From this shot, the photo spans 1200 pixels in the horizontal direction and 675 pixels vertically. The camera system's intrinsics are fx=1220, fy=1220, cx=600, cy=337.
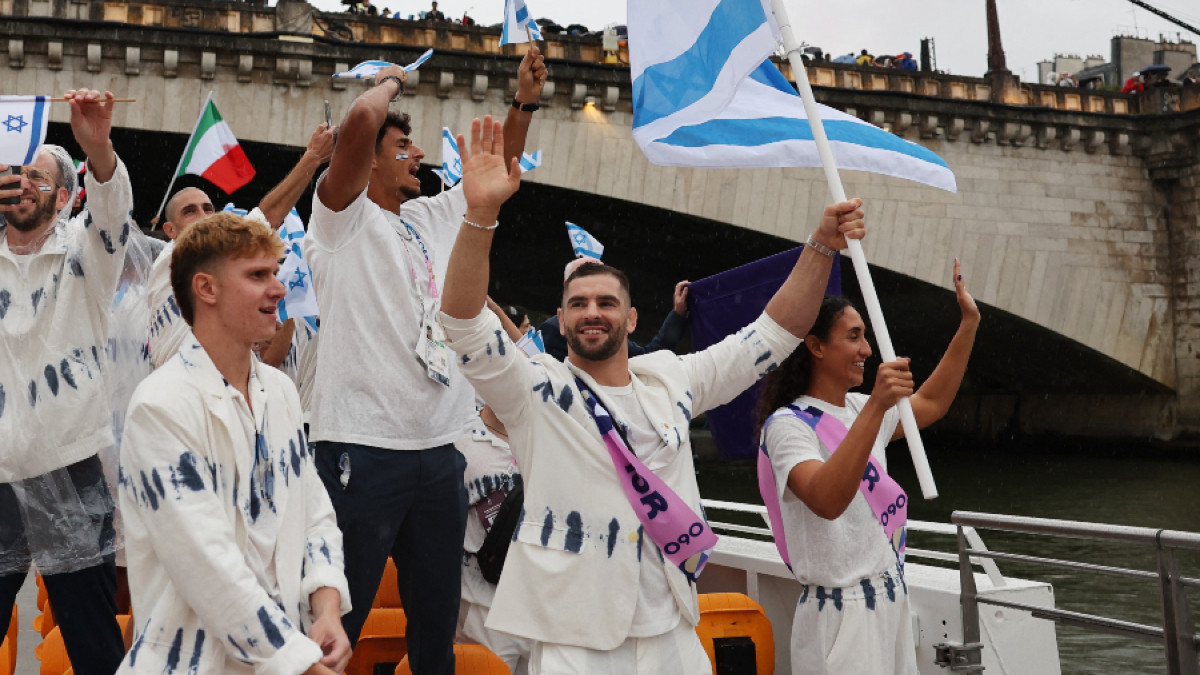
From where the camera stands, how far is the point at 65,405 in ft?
12.7

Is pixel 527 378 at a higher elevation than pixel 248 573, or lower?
higher

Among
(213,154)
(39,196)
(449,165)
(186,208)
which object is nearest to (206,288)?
(39,196)

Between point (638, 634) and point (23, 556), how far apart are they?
6.47 ft

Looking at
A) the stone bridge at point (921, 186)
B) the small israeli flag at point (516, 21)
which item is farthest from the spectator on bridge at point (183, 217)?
the stone bridge at point (921, 186)

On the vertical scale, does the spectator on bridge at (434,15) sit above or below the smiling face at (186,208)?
above

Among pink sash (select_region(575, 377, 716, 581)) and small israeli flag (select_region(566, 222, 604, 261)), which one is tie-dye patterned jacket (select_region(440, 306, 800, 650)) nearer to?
pink sash (select_region(575, 377, 716, 581))

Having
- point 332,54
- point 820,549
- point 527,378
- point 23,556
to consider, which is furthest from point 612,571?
point 332,54

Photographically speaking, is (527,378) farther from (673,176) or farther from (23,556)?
(673,176)

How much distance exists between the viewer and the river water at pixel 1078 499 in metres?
11.2

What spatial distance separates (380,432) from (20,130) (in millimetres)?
1589

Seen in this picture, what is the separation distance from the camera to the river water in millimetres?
11250

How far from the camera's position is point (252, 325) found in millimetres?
2857

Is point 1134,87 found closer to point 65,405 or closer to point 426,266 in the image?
point 426,266

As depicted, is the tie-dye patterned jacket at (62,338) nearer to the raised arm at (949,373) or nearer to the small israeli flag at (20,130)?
the small israeli flag at (20,130)
